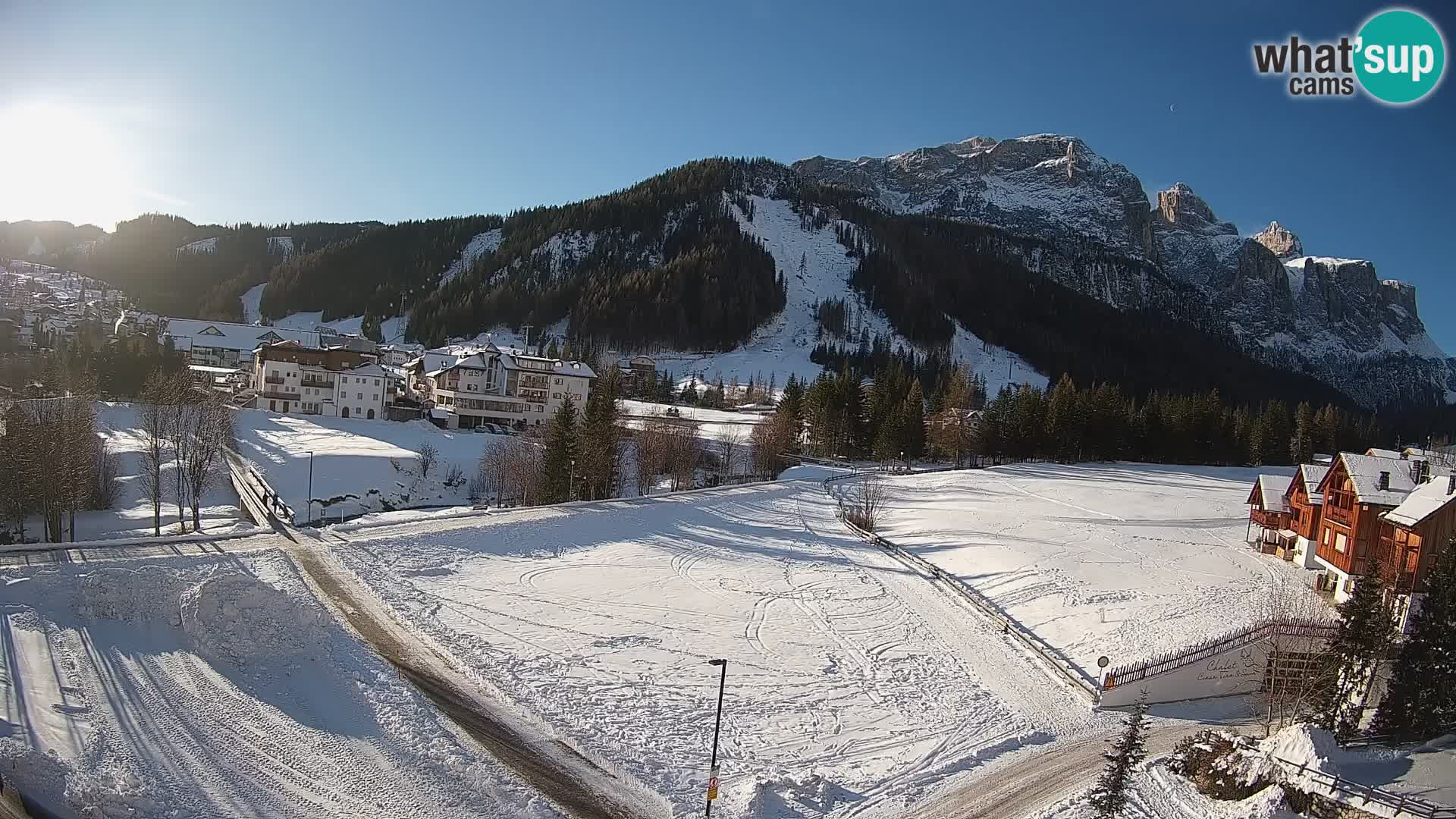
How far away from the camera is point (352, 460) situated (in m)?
52.5

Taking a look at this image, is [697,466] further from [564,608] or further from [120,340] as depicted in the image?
[120,340]

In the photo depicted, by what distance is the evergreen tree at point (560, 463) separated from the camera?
4900cm

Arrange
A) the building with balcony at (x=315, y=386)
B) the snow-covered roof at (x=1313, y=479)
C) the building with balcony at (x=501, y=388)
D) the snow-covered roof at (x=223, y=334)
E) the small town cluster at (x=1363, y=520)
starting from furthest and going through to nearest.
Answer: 1. the snow-covered roof at (x=223, y=334)
2. the building with balcony at (x=501, y=388)
3. the building with balcony at (x=315, y=386)
4. the snow-covered roof at (x=1313, y=479)
5. the small town cluster at (x=1363, y=520)

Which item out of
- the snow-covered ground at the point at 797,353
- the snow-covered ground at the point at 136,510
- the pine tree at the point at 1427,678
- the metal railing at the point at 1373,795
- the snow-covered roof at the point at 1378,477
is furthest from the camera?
the snow-covered ground at the point at 797,353

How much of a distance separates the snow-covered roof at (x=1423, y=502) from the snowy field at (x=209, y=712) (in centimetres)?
3270

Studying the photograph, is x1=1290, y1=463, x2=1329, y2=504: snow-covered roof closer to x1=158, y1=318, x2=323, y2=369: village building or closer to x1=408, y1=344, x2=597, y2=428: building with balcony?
x1=408, y1=344, x2=597, y2=428: building with balcony

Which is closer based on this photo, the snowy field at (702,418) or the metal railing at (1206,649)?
the metal railing at (1206,649)

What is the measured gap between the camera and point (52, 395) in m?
47.6

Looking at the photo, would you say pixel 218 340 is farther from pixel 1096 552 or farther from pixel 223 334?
pixel 1096 552

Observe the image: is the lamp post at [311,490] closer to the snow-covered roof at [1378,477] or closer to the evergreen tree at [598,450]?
the evergreen tree at [598,450]

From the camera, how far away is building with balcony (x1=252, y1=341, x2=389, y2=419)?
7125cm

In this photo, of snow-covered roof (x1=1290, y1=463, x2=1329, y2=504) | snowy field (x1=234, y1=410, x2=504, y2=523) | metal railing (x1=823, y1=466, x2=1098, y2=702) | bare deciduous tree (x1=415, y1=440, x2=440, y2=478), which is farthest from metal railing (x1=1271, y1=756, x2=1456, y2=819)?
bare deciduous tree (x1=415, y1=440, x2=440, y2=478)

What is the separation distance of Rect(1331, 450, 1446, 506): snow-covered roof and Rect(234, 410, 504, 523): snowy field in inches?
1974

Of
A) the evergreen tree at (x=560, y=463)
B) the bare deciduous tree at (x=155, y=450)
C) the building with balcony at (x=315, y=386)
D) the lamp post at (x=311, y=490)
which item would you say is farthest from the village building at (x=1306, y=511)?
the building with balcony at (x=315, y=386)
